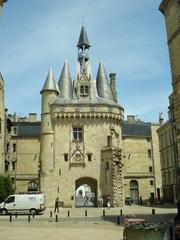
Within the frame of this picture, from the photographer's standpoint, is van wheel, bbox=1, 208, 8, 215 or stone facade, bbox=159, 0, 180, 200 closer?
stone facade, bbox=159, 0, 180, 200

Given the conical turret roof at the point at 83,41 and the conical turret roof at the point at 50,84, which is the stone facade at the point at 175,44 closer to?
the conical turret roof at the point at 50,84

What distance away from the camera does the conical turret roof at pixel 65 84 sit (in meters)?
39.9

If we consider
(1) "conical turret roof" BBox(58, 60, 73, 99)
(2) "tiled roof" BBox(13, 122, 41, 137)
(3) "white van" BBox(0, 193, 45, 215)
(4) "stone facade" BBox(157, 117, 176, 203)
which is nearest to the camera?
(3) "white van" BBox(0, 193, 45, 215)

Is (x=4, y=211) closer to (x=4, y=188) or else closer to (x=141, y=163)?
(x=4, y=188)

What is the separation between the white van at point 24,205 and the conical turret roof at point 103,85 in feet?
59.9

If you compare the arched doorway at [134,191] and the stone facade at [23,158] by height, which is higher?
the stone facade at [23,158]

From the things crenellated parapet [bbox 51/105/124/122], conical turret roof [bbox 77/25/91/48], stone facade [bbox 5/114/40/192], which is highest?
conical turret roof [bbox 77/25/91/48]

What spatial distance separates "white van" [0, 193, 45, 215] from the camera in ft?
86.6

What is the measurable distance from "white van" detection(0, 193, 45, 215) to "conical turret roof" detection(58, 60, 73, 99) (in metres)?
16.1

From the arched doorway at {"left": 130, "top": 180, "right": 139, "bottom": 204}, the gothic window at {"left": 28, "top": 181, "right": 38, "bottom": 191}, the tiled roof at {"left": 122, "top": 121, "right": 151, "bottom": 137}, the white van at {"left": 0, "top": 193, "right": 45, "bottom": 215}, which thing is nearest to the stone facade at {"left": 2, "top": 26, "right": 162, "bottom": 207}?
the arched doorway at {"left": 130, "top": 180, "right": 139, "bottom": 204}

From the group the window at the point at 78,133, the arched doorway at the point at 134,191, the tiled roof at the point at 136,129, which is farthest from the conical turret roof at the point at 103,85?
the arched doorway at the point at 134,191

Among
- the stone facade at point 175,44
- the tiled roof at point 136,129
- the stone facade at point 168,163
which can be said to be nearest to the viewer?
the stone facade at point 175,44

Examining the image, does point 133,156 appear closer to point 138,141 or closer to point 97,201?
point 138,141

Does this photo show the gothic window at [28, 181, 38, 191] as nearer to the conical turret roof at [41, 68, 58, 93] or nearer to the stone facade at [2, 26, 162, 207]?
the stone facade at [2, 26, 162, 207]
